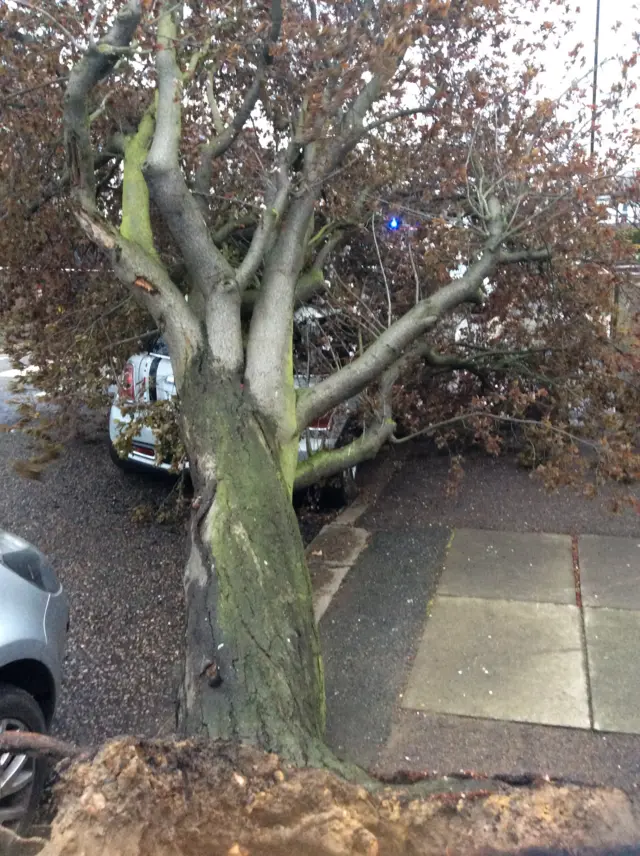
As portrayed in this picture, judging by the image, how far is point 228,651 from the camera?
3.66 meters

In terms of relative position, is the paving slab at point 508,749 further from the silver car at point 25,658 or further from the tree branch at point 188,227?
the tree branch at point 188,227

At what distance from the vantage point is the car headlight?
3621 millimetres

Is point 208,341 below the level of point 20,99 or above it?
below

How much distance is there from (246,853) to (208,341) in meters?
3.18

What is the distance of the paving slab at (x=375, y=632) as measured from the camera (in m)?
4.34

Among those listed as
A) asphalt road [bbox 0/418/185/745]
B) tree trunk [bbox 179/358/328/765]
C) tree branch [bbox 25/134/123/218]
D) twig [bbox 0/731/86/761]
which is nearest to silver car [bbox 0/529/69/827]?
twig [bbox 0/731/86/761]

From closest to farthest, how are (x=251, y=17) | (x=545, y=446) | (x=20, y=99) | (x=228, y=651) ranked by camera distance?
(x=228, y=651) < (x=251, y=17) < (x=20, y=99) < (x=545, y=446)

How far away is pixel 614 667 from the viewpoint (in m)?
4.76

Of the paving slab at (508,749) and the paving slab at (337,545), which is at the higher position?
the paving slab at (337,545)

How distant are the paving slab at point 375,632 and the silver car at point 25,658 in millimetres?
1411

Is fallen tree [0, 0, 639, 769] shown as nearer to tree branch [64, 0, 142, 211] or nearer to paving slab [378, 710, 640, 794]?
tree branch [64, 0, 142, 211]

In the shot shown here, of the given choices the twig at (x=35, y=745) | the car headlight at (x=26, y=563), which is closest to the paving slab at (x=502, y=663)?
the car headlight at (x=26, y=563)

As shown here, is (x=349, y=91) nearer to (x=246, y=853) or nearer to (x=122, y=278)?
(x=122, y=278)

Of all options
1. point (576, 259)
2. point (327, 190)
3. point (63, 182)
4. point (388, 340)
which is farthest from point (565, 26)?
point (63, 182)
